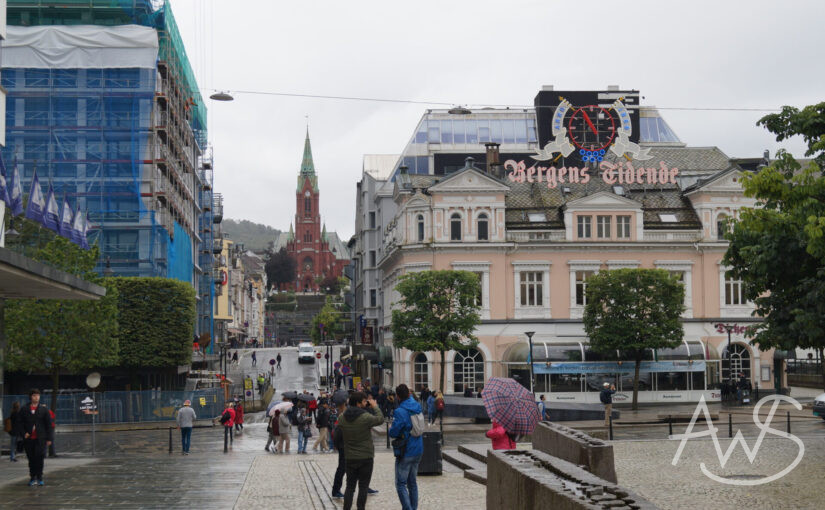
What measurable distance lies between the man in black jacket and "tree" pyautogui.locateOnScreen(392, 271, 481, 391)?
101 feet

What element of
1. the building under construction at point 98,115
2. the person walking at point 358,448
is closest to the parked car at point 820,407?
the person walking at point 358,448

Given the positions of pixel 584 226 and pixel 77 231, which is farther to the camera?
pixel 584 226

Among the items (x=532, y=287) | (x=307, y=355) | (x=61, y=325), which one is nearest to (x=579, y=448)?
(x=61, y=325)

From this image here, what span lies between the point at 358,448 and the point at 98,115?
46.0 m

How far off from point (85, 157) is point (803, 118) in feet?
141

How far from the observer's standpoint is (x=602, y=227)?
2297 inches

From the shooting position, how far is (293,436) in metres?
39.0

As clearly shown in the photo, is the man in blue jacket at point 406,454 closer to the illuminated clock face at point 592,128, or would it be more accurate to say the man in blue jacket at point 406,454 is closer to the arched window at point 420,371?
the arched window at point 420,371

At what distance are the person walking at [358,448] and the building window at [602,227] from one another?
149ft

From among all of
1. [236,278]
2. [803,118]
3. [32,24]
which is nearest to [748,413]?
[803,118]

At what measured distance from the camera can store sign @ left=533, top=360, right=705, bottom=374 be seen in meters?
52.5

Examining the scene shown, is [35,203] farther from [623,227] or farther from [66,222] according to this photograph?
[623,227]

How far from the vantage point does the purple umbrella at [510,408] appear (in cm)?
1645

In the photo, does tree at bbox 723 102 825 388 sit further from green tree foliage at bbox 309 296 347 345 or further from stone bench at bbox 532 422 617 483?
green tree foliage at bbox 309 296 347 345
